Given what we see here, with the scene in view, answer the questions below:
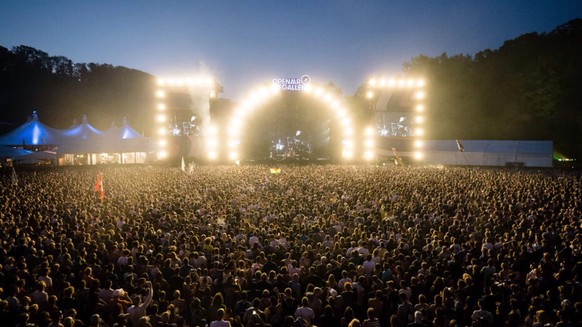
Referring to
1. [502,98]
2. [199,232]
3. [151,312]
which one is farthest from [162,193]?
[502,98]

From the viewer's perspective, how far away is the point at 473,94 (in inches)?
1972

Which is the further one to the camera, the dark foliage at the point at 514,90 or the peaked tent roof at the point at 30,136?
the dark foliage at the point at 514,90

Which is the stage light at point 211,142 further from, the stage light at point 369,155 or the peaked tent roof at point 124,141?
the stage light at point 369,155

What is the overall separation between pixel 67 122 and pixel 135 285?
61427 millimetres

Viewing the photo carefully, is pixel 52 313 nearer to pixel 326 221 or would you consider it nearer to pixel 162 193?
pixel 326 221

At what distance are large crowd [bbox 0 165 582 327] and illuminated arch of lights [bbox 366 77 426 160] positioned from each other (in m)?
23.7

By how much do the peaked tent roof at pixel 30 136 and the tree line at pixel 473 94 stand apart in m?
23.8

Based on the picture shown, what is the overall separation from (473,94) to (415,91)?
15223mm

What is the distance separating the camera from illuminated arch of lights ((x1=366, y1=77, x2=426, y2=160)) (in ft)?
123

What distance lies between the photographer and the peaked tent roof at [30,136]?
105 ft

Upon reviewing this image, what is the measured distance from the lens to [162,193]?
17.2m

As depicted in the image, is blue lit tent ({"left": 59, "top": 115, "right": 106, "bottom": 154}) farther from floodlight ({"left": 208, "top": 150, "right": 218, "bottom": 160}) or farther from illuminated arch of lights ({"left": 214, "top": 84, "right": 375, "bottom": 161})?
illuminated arch of lights ({"left": 214, "top": 84, "right": 375, "bottom": 161})

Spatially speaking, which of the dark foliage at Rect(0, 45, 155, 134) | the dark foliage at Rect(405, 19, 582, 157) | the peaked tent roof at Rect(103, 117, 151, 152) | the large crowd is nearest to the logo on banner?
the peaked tent roof at Rect(103, 117, 151, 152)

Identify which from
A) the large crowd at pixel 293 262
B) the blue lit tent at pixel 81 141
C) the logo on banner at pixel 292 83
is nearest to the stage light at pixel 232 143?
the logo on banner at pixel 292 83
